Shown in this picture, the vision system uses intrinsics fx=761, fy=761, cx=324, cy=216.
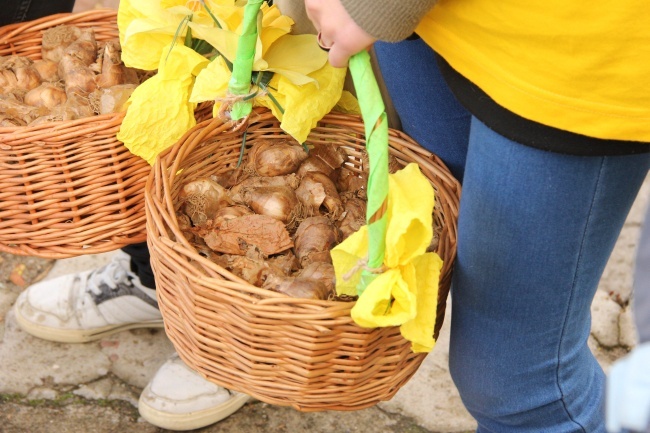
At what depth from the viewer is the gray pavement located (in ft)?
5.36

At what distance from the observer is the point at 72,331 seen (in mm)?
1768

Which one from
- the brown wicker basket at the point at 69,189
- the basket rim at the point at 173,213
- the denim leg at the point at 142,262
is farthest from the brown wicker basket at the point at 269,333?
the denim leg at the point at 142,262

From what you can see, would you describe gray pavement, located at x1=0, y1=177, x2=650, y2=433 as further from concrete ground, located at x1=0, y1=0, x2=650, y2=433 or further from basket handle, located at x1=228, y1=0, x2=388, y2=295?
basket handle, located at x1=228, y1=0, x2=388, y2=295

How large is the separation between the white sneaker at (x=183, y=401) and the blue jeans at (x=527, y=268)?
2.19ft

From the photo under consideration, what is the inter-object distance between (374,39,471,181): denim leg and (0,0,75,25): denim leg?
2.36ft

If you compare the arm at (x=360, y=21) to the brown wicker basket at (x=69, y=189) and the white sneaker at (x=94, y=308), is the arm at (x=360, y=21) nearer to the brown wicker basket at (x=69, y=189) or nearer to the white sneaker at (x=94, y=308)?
the brown wicker basket at (x=69, y=189)

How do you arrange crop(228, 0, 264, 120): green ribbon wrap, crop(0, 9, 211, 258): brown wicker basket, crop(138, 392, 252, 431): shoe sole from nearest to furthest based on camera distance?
crop(228, 0, 264, 120): green ribbon wrap < crop(0, 9, 211, 258): brown wicker basket < crop(138, 392, 252, 431): shoe sole

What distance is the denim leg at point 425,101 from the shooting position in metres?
1.11

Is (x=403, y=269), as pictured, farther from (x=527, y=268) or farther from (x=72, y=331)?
(x=72, y=331)

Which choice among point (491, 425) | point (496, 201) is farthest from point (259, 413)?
point (496, 201)

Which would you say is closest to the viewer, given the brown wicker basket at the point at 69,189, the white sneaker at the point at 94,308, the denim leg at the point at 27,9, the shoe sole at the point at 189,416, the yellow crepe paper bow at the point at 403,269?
the yellow crepe paper bow at the point at 403,269

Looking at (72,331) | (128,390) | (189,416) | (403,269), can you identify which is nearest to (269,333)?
(403,269)

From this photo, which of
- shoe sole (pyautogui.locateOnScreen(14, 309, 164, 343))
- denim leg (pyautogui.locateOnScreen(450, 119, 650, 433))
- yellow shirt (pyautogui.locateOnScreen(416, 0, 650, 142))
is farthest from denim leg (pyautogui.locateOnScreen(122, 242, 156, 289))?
yellow shirt (pyautogui.locateOnScreen(416, 0, 650, 142))

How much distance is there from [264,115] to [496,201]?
50cm
